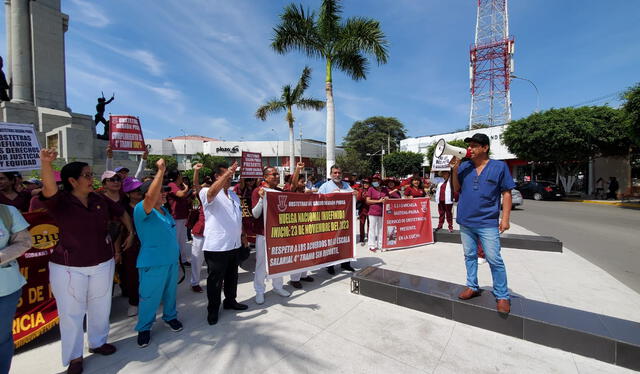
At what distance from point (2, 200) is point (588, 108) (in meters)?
28.1

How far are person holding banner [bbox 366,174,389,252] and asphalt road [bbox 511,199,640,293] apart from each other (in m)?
3.96

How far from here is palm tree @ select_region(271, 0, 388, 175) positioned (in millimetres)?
9959

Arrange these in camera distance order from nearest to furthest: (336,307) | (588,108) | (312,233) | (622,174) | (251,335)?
(251,335) < (336,307) < (312,233) < (588,108) < (622,174)

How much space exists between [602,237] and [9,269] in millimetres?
11331

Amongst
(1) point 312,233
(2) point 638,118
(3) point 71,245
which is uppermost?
(2) point 638,118

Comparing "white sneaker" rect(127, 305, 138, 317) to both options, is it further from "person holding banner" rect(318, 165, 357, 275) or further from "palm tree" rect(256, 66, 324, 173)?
"palm tree" rect(256, 66, 324, 173)

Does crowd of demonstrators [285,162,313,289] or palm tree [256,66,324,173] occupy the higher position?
palm tree [256,66,324,173]

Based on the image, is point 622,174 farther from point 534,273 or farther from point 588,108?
point 534,273

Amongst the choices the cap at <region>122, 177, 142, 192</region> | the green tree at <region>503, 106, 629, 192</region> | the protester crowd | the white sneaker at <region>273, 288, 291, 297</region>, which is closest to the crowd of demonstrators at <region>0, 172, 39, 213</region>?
the protester crowd

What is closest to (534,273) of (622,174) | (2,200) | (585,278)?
(585,278)

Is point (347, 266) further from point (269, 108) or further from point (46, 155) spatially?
point (269, 108)

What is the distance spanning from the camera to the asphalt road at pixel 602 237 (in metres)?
5.27

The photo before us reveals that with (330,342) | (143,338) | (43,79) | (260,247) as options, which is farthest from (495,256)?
(43,79)

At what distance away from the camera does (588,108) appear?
784 inches
